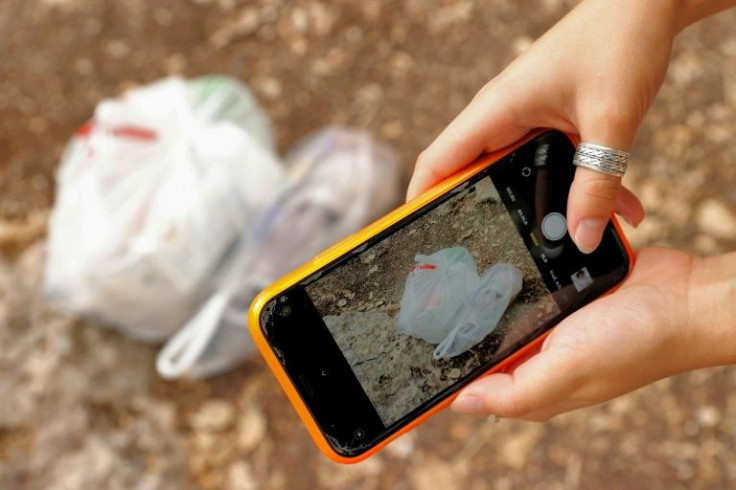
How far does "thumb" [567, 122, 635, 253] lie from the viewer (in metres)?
0.85

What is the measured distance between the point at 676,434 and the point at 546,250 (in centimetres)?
71

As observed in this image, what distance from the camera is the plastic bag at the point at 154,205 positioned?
149cm

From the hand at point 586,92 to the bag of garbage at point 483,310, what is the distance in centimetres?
11

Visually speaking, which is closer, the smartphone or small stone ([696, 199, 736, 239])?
the smartphone

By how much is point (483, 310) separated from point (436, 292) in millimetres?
72

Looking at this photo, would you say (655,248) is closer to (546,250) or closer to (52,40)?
(546,250)

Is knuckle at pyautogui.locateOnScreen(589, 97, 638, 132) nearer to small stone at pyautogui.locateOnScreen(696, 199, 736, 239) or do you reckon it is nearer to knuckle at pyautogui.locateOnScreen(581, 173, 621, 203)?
knuckle at pyautogui.locateOnScreen(581, 173, 621, 203)

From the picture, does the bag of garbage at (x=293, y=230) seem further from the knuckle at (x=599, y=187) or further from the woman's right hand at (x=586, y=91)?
the knuckle at (x=599, y=187)

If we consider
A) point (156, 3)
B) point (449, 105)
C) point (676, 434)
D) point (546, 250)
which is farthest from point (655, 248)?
point (156, 3)

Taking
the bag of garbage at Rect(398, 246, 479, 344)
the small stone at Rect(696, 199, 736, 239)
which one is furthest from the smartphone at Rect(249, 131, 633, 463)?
the small stone at Rect(696, 199, 736, 239)

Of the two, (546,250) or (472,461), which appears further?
(472,461)

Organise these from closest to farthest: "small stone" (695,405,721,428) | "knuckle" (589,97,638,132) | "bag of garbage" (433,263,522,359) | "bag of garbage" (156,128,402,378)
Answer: "knuckle" (589,97,638,132) → "bag of garbage" (433,263,522,359) → "small stone" (695,405,721,428) → "bag of garbage" (156,128,402,378)

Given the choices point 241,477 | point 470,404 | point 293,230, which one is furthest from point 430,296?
point 241,477

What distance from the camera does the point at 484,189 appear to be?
0.95 meters
